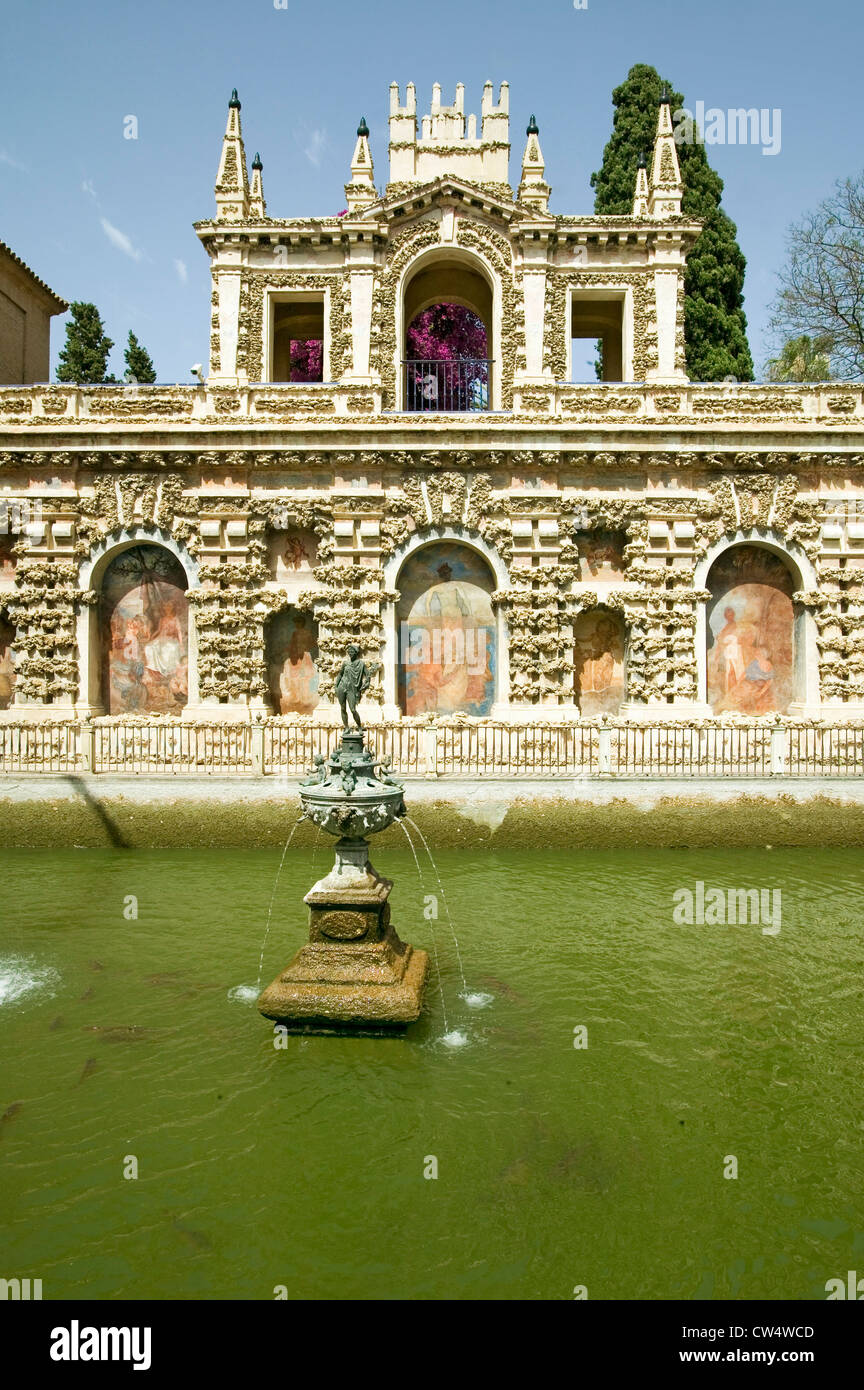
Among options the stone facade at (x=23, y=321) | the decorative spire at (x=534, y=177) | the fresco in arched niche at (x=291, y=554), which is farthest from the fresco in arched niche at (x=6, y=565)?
the decorative spire at (x=534, y=177)

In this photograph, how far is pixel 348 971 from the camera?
25.8ft

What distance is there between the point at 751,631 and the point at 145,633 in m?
14.5

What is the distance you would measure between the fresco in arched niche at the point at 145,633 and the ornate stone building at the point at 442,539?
0.05 metres

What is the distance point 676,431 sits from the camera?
1980 centimetres

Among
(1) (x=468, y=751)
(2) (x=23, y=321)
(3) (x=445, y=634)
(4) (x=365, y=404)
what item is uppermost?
(2) (x=23, y=321)

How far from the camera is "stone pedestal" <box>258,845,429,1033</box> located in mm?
7586

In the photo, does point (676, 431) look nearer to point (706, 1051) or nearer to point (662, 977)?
point (662, 977)

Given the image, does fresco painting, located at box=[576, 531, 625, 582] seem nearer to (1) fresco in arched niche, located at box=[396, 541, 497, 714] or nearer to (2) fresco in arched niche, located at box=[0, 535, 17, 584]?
(1) fresco in arched niche, located at box=[396, 541, 497, 714]

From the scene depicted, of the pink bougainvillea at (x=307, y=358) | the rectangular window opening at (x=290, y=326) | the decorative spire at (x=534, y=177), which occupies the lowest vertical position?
the rectangular window opening at (x=290, y=326)

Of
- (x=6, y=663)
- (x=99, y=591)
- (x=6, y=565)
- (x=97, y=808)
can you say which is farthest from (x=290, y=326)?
(x=97, y=808)

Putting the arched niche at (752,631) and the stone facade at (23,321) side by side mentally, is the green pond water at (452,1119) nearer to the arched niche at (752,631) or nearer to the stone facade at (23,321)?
the arched niche at (752,631)

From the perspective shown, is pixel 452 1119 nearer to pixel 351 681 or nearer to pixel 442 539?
pixel 351 681

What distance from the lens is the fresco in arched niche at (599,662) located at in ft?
67.6
